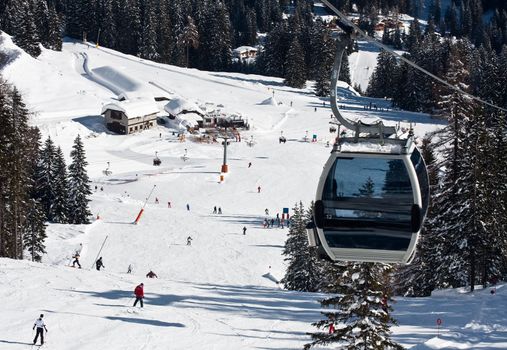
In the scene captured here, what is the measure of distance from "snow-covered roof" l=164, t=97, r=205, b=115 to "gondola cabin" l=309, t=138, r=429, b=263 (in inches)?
2604

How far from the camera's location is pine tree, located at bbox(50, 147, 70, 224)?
1750 inches

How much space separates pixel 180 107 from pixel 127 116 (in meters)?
8.05

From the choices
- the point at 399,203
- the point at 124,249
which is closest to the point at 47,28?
the point at 124,249

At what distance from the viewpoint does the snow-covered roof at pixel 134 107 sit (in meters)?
69.2

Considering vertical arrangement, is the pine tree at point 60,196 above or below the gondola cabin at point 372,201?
below

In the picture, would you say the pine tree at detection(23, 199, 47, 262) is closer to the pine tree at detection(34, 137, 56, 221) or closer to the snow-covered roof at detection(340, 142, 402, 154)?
the pine tree at detection(34, 137, 56, 221)

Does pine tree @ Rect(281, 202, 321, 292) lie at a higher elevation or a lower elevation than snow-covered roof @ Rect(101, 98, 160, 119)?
lower

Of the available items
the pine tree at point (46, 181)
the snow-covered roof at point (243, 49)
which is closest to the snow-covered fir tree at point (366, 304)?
the pine tree at point (46, 181)

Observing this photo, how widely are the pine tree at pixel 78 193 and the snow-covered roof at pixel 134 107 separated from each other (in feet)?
76.3

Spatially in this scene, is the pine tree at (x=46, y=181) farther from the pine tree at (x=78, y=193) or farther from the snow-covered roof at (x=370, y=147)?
the snow-covered roof at (x=370, y=147)

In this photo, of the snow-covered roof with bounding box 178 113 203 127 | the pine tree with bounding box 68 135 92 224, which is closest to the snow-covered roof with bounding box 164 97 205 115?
the snow-covered roof with bounding box 178 113 203 127

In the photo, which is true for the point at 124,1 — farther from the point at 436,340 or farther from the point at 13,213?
the point at 436,340

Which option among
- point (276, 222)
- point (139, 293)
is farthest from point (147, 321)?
point (276, 222)

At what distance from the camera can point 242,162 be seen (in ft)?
203
